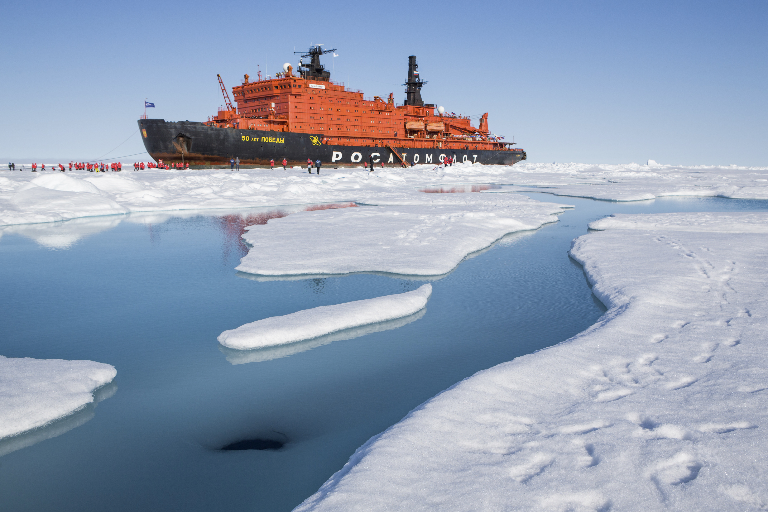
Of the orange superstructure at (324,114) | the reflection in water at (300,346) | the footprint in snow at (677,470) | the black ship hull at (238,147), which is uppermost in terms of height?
the orange superstructure at (324,114)

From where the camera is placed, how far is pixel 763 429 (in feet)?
9.98

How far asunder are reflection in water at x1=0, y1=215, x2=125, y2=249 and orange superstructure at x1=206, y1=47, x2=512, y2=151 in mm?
23377

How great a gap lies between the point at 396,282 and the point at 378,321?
1687mm

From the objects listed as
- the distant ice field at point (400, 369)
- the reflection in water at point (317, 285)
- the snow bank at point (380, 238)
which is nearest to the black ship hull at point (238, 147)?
the snow bank at point (380, 238)

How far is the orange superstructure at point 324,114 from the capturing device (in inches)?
1588

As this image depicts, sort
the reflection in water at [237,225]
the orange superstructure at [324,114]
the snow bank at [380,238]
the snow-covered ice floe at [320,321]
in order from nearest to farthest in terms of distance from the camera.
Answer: the snow-covered ice floe at [320,321]
the snow bank at [380,238]
the reflection in water at [237,225]
the orange superstructure at [324,114]

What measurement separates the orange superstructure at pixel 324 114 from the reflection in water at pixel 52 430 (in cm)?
3601

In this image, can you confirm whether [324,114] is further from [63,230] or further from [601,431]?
[601,431]

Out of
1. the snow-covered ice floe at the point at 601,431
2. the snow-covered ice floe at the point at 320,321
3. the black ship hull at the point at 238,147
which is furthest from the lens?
the black ship hull at the point at 238,147

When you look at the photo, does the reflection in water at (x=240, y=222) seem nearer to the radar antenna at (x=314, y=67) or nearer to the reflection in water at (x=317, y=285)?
the reflection in water at (x=317, y=285)

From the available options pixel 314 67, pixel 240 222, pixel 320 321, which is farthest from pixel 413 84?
pixel 320 321

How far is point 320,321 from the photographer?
5.59 meters

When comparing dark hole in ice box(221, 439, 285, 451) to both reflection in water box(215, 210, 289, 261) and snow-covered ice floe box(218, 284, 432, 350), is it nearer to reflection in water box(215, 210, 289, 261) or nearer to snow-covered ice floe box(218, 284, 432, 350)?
snow-covered ice floe box(218, 284, 432, 350)

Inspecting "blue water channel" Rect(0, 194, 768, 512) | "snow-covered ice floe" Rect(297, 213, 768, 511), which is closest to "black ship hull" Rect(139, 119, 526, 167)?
"blue water channel" Rect(0, 194, 768, 512)
